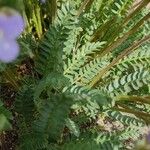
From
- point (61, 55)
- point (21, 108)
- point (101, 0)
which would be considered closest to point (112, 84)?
point (61, 55)

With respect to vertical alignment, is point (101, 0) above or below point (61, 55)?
above

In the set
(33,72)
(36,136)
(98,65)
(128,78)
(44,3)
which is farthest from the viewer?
(44,3)

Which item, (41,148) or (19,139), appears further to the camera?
(19,139)

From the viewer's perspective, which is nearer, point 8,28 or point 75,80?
point 8,28

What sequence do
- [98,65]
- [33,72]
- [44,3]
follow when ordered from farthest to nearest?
1. [44,3]
2. [33,72]
3. [98,65]

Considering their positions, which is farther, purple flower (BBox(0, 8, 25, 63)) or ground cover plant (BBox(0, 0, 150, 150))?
ground cover plant (BBox(0, 0, 150, 150))

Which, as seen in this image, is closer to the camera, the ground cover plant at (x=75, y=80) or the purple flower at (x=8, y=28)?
the purple flower at (x=8, y=28)

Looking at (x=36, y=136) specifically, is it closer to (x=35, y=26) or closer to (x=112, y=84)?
(x=112, y=84)

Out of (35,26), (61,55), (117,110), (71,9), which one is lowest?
(117,110)
